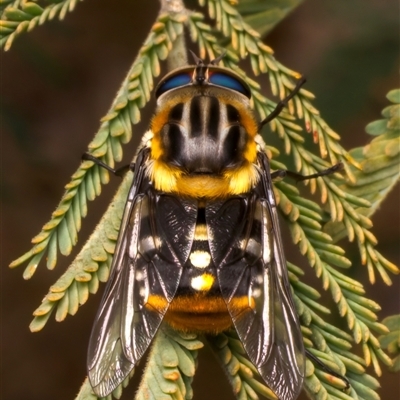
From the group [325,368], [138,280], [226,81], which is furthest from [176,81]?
[325,368]

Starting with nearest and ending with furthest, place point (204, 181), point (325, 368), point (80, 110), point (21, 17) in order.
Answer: point (325, 368), point (204, 181), point (21, 17), point (80, 110)

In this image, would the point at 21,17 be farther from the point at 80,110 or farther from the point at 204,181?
the point at 80,110

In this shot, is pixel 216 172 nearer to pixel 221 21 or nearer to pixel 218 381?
pixel 221 21

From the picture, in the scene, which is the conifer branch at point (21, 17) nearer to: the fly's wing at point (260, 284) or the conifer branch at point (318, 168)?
the conifer branch at point (318, 168)

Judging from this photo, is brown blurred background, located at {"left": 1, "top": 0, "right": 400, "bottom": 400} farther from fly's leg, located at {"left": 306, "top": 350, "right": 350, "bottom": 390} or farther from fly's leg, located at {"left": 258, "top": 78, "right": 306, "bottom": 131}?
fly's leg, located at {"left": 306, "top": 350, "right": 350, "bottom": 390}

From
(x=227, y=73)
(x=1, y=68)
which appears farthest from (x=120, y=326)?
(x=1, y=68)

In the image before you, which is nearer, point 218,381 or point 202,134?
point 202,134
